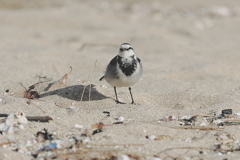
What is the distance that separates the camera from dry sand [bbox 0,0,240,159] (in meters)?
3.11

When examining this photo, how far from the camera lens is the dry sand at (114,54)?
3113mm

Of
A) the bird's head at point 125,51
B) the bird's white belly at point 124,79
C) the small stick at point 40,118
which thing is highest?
the bird's head at point 125,51

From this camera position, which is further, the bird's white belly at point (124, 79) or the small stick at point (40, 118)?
the bird's white belly at point (124, 79)

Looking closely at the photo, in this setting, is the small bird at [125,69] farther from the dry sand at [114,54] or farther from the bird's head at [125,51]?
the dry sand at [114,54]

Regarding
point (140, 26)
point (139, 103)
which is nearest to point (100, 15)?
point (140, 26)

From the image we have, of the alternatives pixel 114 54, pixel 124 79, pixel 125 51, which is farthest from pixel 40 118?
pixel 114 54

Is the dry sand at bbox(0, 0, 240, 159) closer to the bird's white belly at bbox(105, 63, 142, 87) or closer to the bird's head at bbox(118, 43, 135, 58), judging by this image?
the bird's white belly at bbox(105, 63, 142, 87)

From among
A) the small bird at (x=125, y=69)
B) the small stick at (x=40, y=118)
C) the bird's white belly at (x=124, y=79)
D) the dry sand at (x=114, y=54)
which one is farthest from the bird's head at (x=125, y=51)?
the small stick at (x=40, y=118)

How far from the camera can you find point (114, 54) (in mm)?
7961

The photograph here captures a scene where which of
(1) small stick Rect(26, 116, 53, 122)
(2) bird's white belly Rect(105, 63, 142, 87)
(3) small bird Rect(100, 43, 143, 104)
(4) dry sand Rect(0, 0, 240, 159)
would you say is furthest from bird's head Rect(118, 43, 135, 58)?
(1) small stick Rect(26, 116, 53, 122)

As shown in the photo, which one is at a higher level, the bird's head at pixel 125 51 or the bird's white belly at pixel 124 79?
the bird's head at pixel 125 51

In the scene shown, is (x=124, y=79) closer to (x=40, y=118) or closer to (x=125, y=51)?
(x=125, y=51)

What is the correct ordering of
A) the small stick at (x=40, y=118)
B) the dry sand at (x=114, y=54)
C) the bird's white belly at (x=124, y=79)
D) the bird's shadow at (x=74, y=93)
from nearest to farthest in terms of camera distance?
the dry sand at (x=114, y=54) → the small stick at (x=40, y=118) → the bird's white belly at (x=124, y=79) → the bird's shadow at (x=74, y=93)

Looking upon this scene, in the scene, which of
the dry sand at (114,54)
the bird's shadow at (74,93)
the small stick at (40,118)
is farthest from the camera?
the bird's shadow at (74,93)
